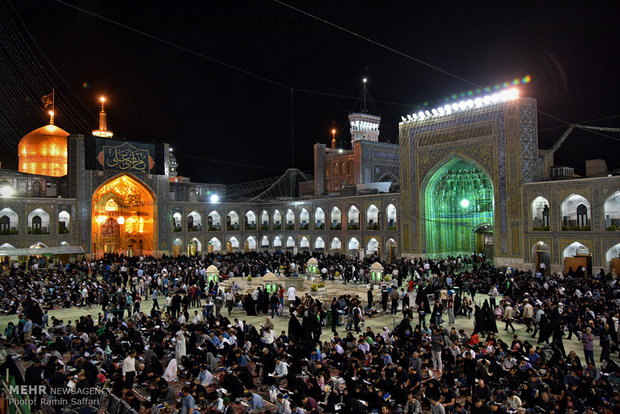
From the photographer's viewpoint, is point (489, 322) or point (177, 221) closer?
point (489, 322)

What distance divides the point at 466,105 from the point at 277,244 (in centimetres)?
2055

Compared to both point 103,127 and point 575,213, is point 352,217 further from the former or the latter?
point 103,127

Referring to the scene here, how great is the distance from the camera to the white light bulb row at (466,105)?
966 inches

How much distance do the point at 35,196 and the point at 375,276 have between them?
23.1 m

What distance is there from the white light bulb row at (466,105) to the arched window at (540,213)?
580cm

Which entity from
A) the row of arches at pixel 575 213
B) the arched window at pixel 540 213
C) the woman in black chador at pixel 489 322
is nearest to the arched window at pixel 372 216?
the arched window at pixel 540 213

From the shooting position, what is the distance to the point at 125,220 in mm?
35750

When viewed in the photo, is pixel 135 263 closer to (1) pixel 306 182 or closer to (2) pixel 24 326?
(2) pixel 24 326

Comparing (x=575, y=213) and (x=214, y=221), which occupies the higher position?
(x=214, y=221)

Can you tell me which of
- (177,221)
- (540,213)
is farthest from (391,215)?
(177,221)

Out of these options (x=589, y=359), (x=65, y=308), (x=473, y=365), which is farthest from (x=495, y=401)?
(x=65, y=308)

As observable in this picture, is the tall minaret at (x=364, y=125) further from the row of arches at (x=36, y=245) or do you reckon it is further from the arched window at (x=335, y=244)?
the row of arches at (x=36, y=245)

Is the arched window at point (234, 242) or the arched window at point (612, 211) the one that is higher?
the arched window at point (612, 211)

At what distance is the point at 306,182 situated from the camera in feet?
148
